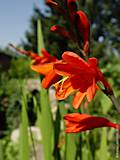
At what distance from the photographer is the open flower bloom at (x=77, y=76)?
1065 mm

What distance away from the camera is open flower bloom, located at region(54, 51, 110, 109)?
1065 millimetres

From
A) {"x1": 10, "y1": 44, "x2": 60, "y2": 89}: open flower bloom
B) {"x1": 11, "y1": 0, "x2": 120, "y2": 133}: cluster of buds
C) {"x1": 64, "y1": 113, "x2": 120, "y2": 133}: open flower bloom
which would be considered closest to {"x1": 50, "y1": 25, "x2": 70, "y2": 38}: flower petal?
{"x1": 11, "y1": 0, "x2": 120, "y2": 133}: cluster of buds

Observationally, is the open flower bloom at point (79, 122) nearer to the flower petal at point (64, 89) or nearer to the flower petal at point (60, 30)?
the flower petal at point (64, 89)

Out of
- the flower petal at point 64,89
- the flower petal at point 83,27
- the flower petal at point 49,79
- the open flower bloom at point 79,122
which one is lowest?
the open flower bloom at point 79,122

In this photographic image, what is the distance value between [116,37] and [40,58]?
38213mm

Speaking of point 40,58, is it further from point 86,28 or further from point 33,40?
point 33,40

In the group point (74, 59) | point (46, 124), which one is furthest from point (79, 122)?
point (46, 124)

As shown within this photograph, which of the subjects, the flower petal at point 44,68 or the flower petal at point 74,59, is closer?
the flower petal at point 74,59

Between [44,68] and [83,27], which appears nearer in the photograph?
[83,27]

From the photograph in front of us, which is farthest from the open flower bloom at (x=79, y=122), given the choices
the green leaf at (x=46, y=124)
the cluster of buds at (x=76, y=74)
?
the green leaf at (x=46, y=124)

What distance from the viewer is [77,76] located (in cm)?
112

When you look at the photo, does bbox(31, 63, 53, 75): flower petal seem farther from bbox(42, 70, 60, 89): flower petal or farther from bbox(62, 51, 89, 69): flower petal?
bbox(62, 51, 89, 69): flower petal

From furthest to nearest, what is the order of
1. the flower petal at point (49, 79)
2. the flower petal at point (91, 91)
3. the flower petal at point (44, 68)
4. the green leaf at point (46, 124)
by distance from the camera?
1. the green leaf at point (46, 124)
2. the flower petal at point (44, 68)
3. the flower petal at point (49, 79)
4. the flower petal at point (91, 91)

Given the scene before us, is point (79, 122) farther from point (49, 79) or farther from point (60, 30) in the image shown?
point (60, 30)
